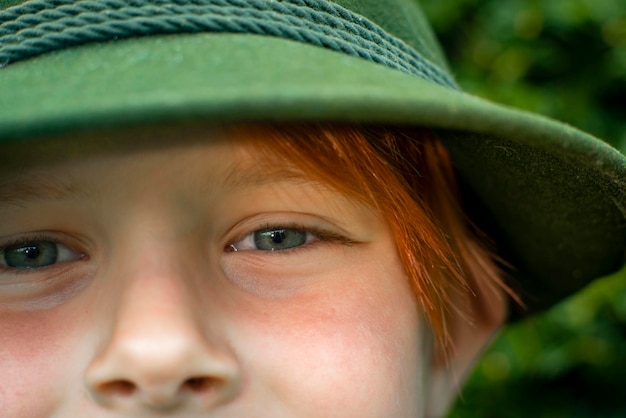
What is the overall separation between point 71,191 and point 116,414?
25 cm

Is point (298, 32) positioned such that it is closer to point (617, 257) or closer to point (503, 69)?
point (617, 257)

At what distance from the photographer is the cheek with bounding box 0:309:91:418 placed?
36.1 inches

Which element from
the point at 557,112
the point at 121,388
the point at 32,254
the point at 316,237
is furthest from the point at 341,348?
the point at 557,112

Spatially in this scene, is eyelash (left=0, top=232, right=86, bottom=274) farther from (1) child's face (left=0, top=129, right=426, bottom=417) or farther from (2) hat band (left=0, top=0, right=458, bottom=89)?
(2) hat band (left=0, top=0, right=458, bottom=89)

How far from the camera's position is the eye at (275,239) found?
1.02m

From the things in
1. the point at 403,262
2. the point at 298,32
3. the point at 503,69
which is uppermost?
the point at 503,69

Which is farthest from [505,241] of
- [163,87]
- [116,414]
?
[163,87]

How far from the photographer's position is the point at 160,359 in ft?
2.77

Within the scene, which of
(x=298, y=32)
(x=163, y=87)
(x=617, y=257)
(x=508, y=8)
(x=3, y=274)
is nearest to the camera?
(x=163, y=87)

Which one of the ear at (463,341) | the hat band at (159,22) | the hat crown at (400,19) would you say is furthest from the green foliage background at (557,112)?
the hat band at (159,22)

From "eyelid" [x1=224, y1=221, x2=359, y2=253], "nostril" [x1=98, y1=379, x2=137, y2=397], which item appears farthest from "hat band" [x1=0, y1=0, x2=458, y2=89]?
"nostril" [x1=98, y1=379, x2=137, y2=397]

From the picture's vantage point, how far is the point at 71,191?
0.92 metres

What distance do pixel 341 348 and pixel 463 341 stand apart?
0.43 metres

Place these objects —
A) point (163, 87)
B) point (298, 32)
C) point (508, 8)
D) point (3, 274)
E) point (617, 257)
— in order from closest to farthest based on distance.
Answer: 1. point (163, 87)
2. point (298, 32)
3. point (3, 274)
4. point (617, 257)
5. point (508, 8)
